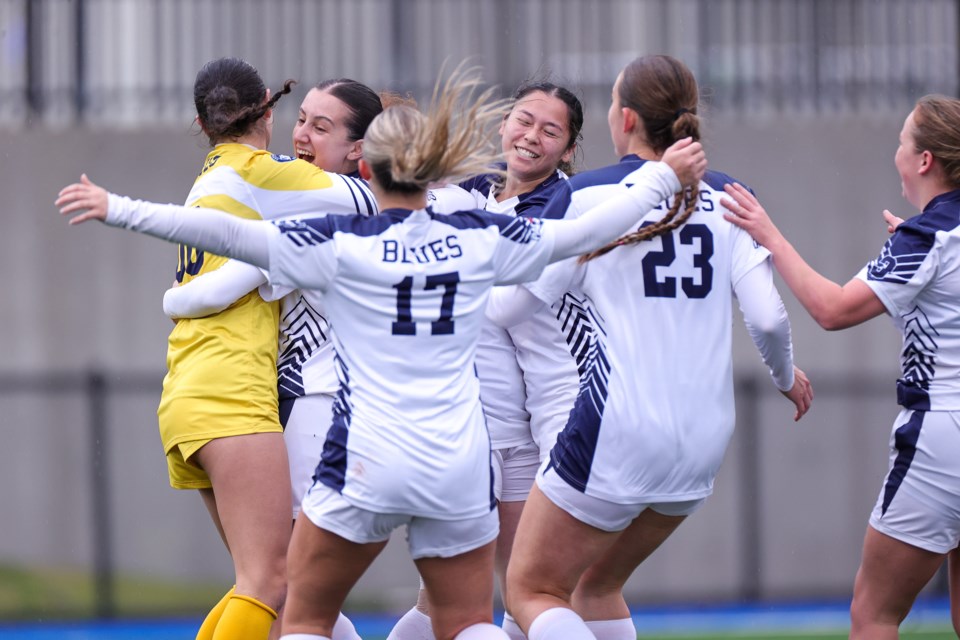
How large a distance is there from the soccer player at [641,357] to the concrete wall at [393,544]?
19.4 ft

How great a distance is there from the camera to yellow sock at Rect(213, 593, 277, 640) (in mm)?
4059

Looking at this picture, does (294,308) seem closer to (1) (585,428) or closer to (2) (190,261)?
(2) (190,261)

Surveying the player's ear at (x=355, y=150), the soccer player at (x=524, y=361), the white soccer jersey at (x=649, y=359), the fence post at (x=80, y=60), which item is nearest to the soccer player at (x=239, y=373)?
the player's ear at (x=355, y=150)

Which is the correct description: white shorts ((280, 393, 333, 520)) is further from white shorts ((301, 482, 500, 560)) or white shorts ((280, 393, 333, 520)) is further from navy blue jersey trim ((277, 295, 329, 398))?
white shorts ((301, 482, 500, 560))

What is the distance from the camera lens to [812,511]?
10.1 metres

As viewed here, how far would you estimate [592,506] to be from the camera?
3.86 metres

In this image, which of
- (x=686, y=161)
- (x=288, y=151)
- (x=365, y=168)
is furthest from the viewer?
(x=288, y=151)

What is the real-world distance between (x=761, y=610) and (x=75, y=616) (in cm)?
499

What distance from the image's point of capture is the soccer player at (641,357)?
385 cm

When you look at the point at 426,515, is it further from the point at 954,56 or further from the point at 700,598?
the point at 954,56

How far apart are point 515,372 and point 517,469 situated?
0.35 metres

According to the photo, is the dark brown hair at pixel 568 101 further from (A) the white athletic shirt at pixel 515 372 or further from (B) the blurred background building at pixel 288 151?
(B) the blurred background building at pixel 288 151

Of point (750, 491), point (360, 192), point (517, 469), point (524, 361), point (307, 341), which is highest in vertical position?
point (360, 192)

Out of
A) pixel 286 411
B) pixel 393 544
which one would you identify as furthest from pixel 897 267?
pixel 393 544
